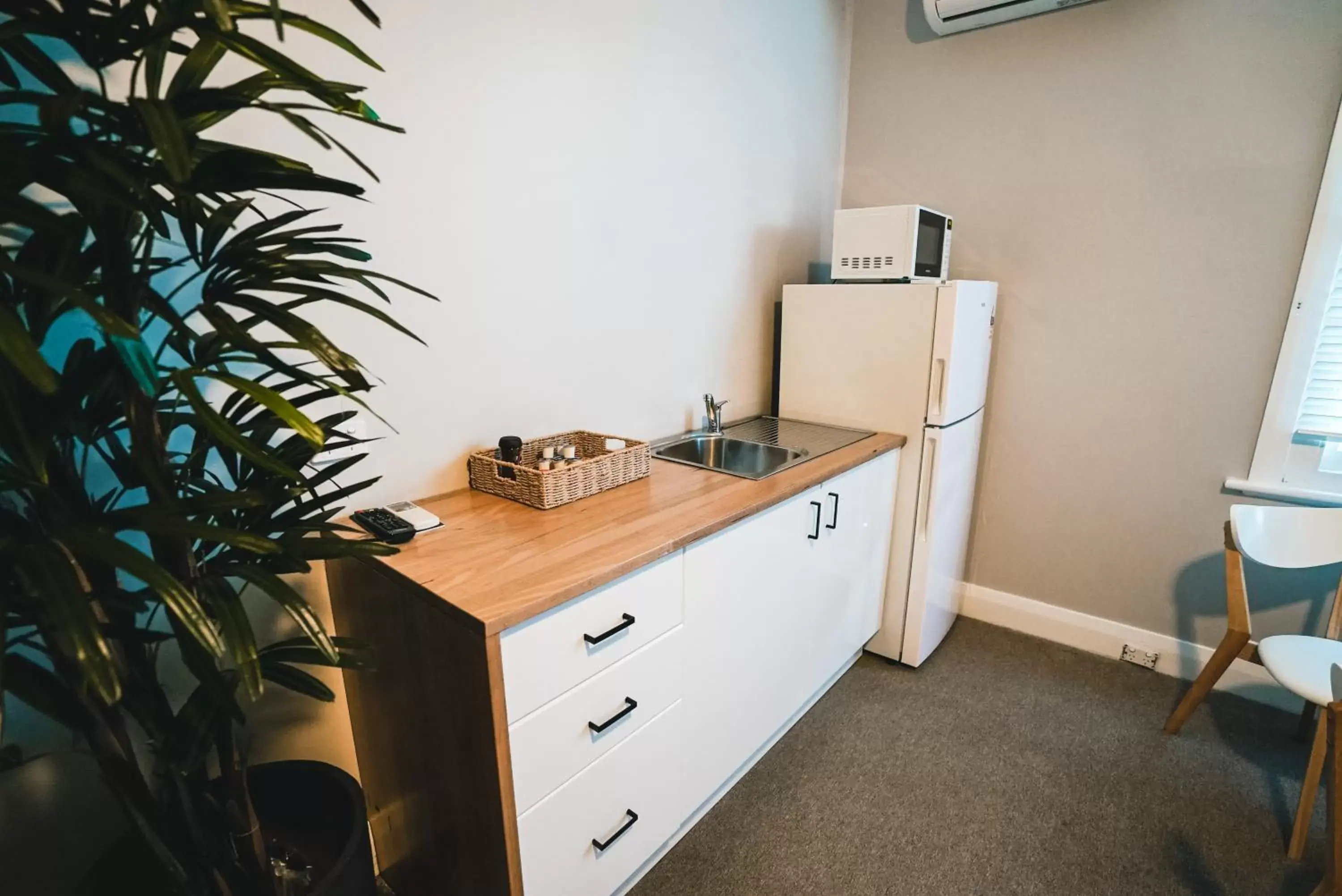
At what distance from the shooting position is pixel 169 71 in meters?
1.06

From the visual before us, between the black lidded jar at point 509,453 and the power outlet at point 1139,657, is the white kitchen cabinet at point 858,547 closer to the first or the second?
the black lidded jar at point 509,453

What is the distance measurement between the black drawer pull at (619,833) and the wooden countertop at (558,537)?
1.91ft

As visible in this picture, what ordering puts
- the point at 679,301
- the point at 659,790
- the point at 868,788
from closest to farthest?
1. the point at 659,790
2. the point at 868,788
3. the point at 679,301

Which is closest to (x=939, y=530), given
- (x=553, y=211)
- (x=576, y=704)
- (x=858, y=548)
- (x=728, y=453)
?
(x=858, y=548)

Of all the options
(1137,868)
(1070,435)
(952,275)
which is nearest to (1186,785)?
(1137,868)

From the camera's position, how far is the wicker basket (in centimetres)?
145

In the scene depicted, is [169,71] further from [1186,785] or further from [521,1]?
[1186,785]

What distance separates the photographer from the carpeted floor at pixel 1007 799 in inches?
59.6

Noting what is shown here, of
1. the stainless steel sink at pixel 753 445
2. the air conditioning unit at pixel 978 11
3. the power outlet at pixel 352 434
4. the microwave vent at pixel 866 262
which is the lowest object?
the stainless steel sink at pixel 753 445

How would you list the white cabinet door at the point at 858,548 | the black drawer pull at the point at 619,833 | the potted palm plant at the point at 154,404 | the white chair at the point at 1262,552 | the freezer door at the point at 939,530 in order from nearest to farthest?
the potted palm plant at the point at 154,404, the black drawer pull at the point at 619,833, the white chair at the point at 1262,552, the white cabinet door at the point at 858,548, the freezer door at the point at 939,530

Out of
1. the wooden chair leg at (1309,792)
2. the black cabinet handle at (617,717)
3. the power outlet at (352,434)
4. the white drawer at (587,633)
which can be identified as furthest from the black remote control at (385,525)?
the wooden chair leg at (1309,792)

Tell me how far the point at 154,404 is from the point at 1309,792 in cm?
255

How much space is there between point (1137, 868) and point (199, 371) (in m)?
2.23

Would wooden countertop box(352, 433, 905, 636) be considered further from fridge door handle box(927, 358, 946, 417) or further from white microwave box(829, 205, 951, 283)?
white microwave box(829, 205, 951, 283)
